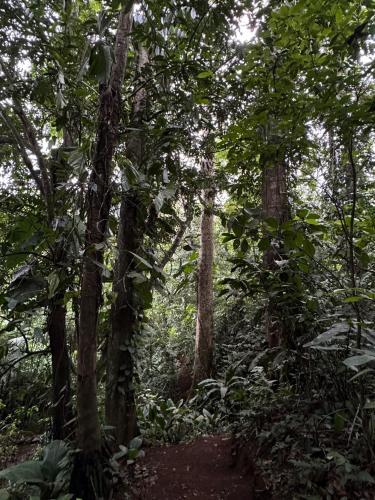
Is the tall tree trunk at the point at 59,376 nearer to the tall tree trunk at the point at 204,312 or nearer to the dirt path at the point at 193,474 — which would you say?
the dirt path at the point at 193,474

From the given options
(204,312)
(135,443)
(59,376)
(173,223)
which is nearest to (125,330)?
(59,376)

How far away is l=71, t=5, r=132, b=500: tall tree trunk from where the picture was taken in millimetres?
2145

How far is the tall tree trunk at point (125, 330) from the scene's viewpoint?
3.09 m

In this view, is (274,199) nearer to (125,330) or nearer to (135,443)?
(125,330)

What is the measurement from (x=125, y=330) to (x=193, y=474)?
Answer: 1.30 m

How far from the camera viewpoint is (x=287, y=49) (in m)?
2.45

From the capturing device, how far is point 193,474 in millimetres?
3043

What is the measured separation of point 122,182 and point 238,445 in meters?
2.51

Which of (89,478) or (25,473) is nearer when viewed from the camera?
(89,478)

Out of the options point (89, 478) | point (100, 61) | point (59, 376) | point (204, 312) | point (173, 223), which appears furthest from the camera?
point (204, 312)

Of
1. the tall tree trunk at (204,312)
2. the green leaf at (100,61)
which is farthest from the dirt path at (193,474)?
the green leaf at (100,61)

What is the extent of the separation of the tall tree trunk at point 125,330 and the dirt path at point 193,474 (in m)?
0.36

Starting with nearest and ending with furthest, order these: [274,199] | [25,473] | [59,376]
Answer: [25,473] → [59,376] → [274,199]

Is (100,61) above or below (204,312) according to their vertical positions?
above
